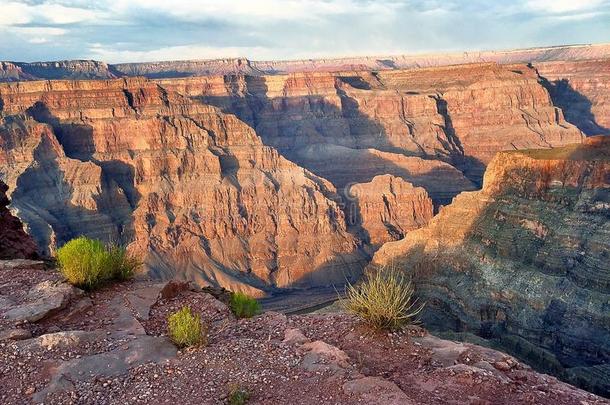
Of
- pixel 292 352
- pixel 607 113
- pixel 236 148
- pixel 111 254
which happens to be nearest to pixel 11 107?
pixel 236 148

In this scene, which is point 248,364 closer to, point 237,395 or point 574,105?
point 237,395

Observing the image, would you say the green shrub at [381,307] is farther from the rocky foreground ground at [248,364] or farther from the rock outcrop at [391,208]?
the rock outcrop at [391,208]

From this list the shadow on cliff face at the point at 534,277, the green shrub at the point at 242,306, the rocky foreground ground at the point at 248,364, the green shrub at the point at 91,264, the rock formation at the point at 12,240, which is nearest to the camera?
the rocky foreground ground at the point at 248,364

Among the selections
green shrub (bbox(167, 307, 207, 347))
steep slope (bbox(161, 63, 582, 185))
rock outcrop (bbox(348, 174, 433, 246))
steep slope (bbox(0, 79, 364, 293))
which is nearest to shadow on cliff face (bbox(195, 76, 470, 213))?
steep slope (bbox(161, 63, 582, 185))

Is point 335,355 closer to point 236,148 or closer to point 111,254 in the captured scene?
point 111,254

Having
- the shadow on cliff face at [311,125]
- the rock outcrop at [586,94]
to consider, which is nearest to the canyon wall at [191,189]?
the shadow on cliff face at [311,125]
